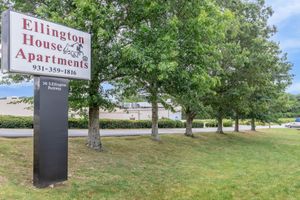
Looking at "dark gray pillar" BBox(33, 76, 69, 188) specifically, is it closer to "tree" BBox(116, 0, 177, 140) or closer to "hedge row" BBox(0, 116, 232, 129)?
"tree" BBox(116, 0, 177, 140)

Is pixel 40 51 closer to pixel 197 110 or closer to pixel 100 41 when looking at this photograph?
pixel 100 41

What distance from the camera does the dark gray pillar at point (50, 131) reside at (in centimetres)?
805

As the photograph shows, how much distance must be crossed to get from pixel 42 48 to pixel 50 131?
5.98 feet

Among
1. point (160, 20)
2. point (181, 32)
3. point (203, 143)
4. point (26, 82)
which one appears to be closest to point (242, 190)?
point (181, 32)

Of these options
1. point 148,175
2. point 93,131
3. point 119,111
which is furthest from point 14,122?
point 119,111

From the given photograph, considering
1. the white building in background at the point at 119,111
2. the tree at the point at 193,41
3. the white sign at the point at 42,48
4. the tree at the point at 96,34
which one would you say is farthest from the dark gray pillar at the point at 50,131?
the white building in background at the point at 119,111

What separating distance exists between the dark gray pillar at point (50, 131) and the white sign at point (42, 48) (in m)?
0.32

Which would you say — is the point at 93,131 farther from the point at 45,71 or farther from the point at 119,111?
the point at 119,111

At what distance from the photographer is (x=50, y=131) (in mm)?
8273

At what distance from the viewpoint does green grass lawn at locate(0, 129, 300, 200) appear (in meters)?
8.35

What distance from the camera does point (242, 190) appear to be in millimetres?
9883

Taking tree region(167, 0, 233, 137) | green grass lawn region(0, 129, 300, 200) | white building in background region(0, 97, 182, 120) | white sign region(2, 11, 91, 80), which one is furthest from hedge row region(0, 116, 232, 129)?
white sign region(2, 11, 91, 80)

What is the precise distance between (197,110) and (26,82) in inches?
406

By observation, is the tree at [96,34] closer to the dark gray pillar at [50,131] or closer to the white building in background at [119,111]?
the dark gray pillar at [50,131]
